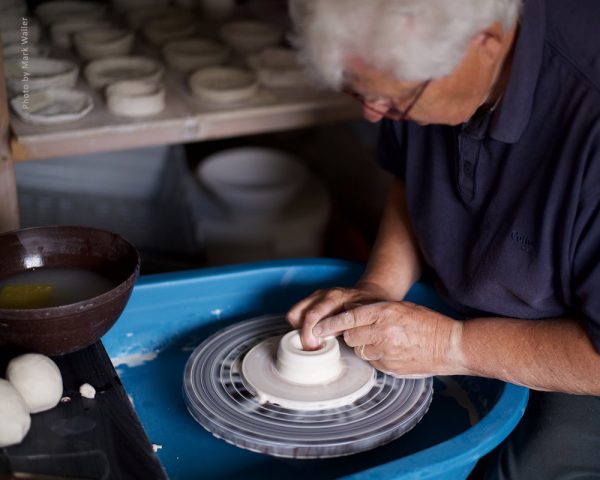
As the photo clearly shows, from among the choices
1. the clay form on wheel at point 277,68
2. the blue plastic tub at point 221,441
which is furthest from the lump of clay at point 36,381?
the clay form on wheel at point 277,68

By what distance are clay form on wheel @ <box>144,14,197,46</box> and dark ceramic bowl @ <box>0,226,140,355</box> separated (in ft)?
4.43

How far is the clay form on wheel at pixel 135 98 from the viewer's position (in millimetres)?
2088

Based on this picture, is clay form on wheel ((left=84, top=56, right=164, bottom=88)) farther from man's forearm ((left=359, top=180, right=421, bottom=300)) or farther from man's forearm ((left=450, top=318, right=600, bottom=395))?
man's forearm ((left=450, top=318, right=600, bottom=395))

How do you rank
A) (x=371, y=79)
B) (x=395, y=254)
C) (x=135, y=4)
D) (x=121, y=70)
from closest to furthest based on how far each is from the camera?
(x=371, y=79) → (x=395, y=254) → (x=121, y=70) → (x=135, y=4)

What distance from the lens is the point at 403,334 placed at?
1354 mm

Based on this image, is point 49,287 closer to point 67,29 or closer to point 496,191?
point 496,191

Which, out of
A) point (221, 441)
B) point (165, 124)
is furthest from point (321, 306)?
point (165, 124)

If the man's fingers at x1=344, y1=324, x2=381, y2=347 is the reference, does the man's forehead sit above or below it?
above

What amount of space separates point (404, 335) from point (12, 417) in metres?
0.62

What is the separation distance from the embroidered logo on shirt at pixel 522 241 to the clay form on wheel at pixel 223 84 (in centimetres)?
106

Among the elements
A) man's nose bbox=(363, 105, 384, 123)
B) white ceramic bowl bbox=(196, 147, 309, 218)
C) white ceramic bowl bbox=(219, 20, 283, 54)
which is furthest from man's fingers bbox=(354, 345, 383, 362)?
white ceramic bowl bbox=(219, 20, 283, 54)

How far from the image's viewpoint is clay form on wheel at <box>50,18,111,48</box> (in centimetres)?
252

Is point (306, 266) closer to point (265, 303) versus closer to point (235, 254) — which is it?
point (265, 303)

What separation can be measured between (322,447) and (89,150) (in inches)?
43.3
